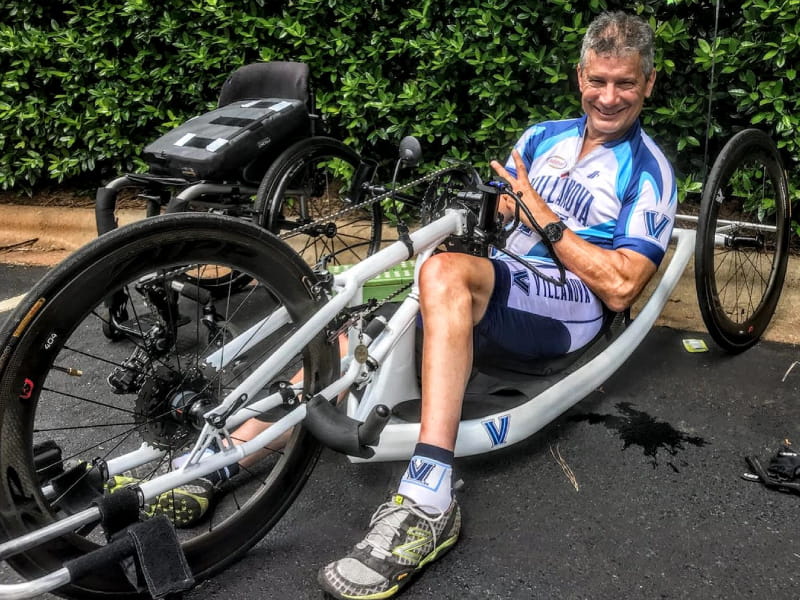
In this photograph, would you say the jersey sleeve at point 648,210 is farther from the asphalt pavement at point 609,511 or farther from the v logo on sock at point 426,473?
the v logo on sock at point 426,473

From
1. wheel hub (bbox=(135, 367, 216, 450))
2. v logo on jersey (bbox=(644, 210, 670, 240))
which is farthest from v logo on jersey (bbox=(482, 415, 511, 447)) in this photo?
wheel hub (bbox=(135, 367, 216, 450))

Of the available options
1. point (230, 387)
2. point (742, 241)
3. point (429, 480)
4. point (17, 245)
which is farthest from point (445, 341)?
point (17, 245)

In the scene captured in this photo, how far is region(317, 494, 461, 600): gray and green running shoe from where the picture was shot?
191 centimetres

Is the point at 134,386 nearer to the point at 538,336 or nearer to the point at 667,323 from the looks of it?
the point at 538,336

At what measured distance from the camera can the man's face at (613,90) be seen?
2.49 metres

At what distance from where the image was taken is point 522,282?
241 centimetres

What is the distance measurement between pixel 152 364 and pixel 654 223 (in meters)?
1.62

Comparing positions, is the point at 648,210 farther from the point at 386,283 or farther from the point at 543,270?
the point at 386,283

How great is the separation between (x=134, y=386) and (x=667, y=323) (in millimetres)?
2581

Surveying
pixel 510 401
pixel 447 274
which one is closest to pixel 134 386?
pixel 447 274

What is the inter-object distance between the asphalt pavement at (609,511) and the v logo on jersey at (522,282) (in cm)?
60

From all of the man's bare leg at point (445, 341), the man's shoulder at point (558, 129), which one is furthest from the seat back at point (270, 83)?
the man's bare leg at point (445, 341)

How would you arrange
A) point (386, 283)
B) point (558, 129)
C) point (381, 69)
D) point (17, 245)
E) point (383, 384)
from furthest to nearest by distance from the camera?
point (17, 245)
point (381, 69)
point (386, 283)
point (558, 129)
point (383, 384)

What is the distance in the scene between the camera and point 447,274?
2.19 meters
